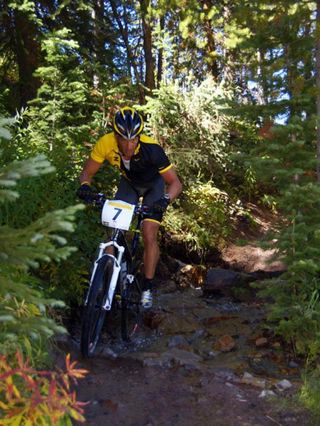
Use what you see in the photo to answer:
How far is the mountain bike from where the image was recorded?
165 inches

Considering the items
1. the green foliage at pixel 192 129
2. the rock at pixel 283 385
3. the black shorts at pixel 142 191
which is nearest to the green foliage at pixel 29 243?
the rock at pixel 283 385

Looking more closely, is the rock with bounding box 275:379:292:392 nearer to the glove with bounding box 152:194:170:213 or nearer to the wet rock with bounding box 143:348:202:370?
the wet rock with bounding box 143:348:202:370

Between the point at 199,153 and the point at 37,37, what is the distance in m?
3.99

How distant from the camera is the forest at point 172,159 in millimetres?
2244

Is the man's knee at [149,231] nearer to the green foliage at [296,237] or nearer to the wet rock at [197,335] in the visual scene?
the wet rock at [197,335]

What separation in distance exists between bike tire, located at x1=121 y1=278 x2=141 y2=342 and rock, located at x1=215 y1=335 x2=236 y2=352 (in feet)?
3.09

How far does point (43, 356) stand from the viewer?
3.15 m

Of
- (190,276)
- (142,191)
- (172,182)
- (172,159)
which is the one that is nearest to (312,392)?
(172,182)

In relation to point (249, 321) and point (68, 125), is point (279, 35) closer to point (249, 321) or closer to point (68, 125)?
point (249, 321)

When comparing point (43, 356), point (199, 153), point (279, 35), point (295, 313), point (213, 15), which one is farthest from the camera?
point (213, 15)

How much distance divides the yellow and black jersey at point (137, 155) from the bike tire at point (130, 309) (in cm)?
123

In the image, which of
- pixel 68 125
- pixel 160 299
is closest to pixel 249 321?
pixel 160 299

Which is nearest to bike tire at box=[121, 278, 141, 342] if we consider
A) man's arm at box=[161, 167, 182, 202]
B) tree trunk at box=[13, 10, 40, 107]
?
man's arm at box=[161, 167, 182, 202]

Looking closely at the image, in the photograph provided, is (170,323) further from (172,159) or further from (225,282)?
(172,159)
